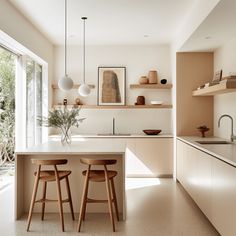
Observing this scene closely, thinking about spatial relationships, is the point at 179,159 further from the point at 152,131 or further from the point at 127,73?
the point at 127,73

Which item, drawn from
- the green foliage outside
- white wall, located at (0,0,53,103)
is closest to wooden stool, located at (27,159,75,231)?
the green foliage outside

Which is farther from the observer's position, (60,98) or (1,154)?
(60,98)

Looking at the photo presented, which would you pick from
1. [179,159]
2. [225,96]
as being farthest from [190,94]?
[179,159]

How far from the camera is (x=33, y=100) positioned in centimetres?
609

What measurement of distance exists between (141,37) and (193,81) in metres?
1.36

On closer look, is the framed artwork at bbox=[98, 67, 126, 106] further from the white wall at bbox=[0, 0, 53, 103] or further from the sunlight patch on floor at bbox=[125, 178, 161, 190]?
the sunlight patch on floor at bbox=[125, 178, 161, 190]

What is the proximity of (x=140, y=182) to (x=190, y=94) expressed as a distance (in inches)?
76.2

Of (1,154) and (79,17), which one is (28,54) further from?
(1,154)

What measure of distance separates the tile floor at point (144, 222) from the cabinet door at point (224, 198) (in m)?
0.44

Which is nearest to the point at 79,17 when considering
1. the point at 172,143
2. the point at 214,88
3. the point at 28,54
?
the point at 28,54

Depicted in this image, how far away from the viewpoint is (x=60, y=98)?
7047 millimetres

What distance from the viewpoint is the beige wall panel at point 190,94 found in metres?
5.87

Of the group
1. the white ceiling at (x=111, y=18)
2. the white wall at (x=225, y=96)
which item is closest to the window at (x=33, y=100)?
the white ceiling at (x=111, y=18)

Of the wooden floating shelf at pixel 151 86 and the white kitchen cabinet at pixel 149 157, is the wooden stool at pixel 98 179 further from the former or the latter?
the wooden floating shelf at pixel 151 86
